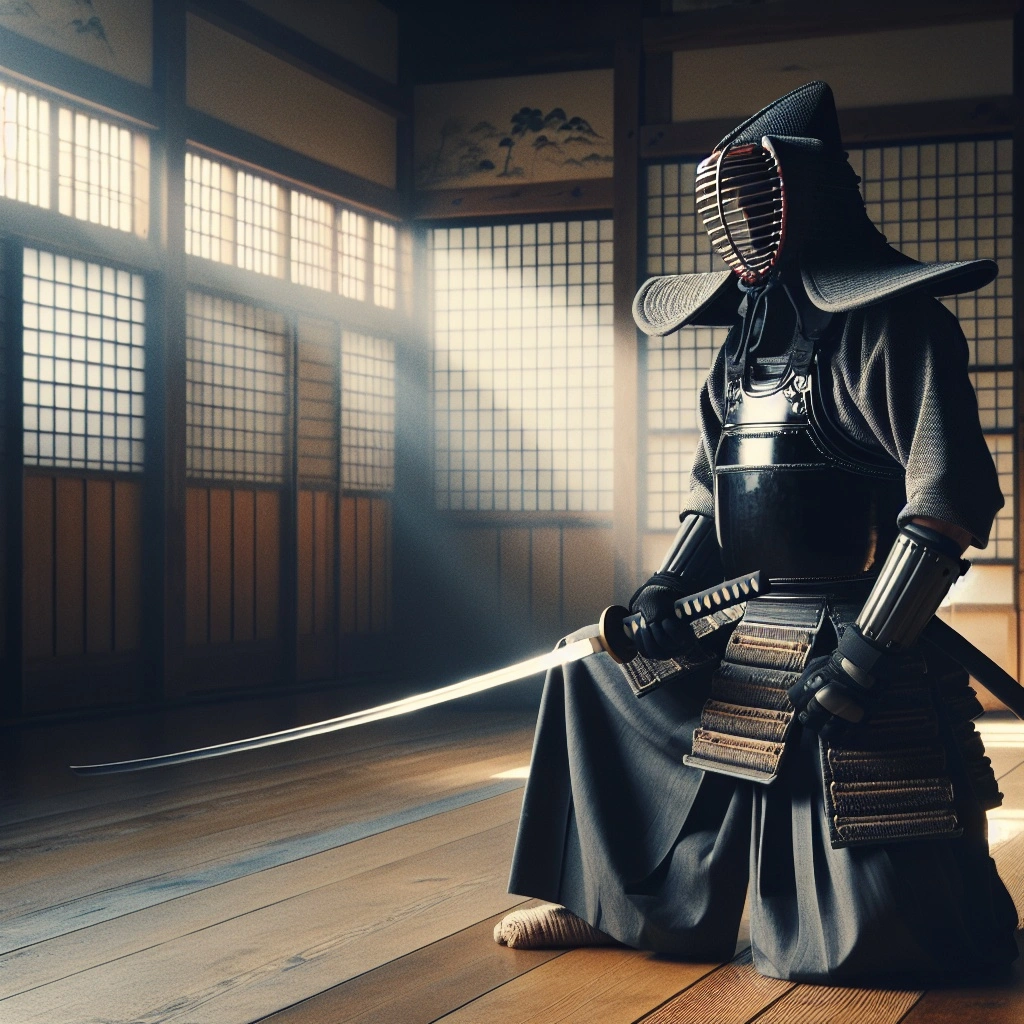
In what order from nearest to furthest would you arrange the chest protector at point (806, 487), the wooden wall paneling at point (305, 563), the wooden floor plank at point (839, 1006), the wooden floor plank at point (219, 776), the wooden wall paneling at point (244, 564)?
the wooden floor plank at point (839, 1006) < the chest protector at point (806, 487) < the wooden floor plank at point (219, 776) < the wooden wall paneling at point (244, 564) < the wooden wall paneling at point (305, 563)

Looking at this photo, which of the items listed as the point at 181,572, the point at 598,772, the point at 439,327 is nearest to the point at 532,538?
the point at 439,327

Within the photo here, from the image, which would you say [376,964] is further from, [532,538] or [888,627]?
[532,538]

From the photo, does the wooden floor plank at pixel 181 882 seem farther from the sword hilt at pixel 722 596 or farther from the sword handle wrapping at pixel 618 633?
the sword hilt at pixel 722 596

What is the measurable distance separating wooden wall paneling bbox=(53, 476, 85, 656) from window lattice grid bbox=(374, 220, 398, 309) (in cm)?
226

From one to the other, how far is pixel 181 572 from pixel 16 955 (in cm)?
359

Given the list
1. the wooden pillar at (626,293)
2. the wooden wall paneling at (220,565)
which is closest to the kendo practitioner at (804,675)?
the wooden wall paneling at (220,565)

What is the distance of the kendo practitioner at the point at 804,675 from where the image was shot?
6.50 feet

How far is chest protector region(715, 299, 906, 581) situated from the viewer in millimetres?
2135

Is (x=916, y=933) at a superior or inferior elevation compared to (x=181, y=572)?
inferior

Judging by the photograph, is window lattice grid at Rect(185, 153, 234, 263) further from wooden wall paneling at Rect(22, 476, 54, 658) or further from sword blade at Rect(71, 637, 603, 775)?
sword blade at Rect(71, 637, 603, 775)

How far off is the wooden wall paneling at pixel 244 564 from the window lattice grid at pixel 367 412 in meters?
0.71

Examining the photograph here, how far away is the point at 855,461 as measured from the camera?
2139mm

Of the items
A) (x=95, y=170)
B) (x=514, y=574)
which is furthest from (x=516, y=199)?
(x=95, y=170)

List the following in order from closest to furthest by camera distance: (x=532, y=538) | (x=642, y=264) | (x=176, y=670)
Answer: (x=176, y=670) < (x=642, y=264) < (x=532, y=538)
